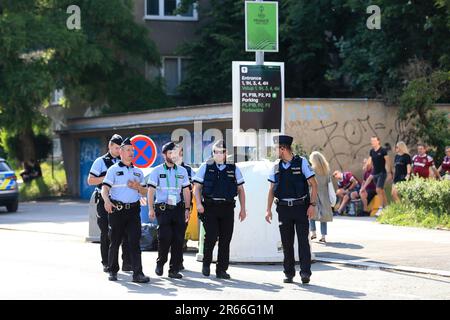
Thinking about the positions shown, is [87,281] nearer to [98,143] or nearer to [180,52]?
[98,143]

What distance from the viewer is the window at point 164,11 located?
1560 inches

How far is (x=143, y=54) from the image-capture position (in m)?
37.6

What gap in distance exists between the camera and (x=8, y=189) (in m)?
28.0

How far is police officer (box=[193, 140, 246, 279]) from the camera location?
41.5 feet

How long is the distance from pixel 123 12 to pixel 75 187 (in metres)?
6.89

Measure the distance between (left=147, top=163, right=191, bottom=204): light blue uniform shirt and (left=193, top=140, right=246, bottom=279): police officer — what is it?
0.22 metres

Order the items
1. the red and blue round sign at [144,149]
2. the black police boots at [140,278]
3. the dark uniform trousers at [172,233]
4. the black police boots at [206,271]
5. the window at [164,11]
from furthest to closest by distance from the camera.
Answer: the window at [164,11] → the red and blue round sign at [144,149] → the black police boots at [206,271] → the dark uniform trousers at [172,233] → the black police boots at [140,278]

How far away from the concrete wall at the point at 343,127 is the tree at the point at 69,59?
35.3 feet

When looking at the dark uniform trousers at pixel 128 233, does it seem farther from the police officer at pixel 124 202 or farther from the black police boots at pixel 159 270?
the black police boots at pixel 159 270

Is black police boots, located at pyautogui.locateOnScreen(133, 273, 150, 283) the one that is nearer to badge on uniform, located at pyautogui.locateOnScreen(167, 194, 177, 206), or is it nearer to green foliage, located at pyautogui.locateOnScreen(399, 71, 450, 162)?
badge on uniform, located at pyautogui.locateOnScreen(167, 194, 177, 206)

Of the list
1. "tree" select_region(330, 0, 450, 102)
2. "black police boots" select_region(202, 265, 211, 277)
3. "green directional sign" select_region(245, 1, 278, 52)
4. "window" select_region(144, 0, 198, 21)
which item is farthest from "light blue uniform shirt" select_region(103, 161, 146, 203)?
"window" select_region(144, 0, 198, 21)

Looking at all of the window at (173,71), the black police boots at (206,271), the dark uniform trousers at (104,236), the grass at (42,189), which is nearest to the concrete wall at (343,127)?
the dark uniform trousers at (104,236)

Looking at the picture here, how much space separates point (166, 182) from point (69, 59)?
880 inches
